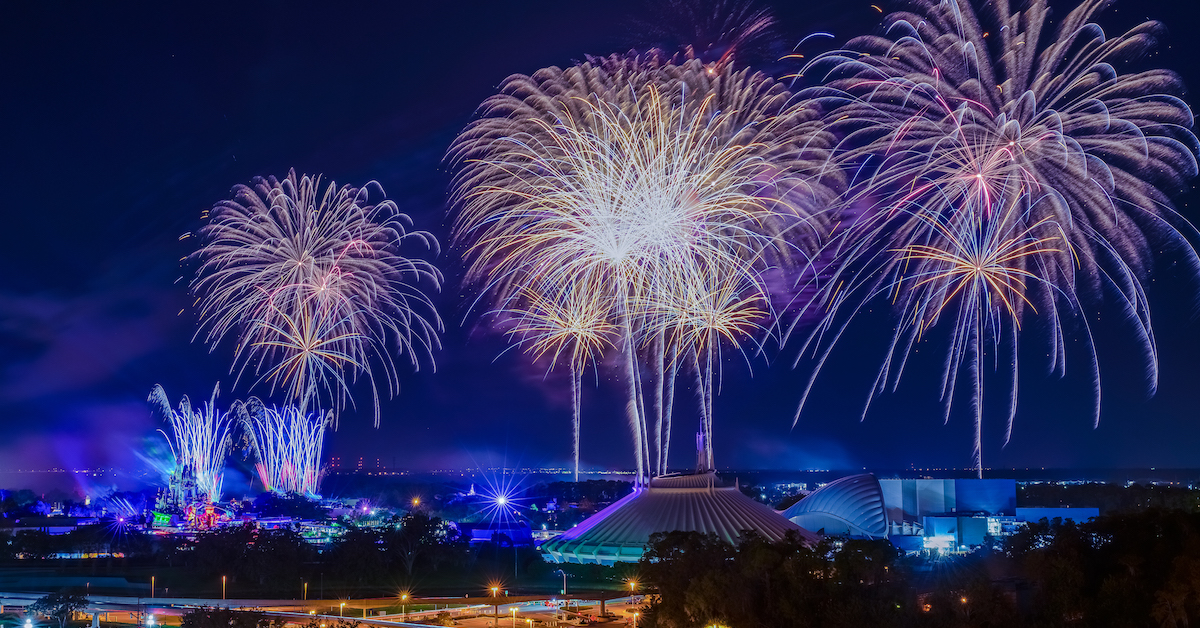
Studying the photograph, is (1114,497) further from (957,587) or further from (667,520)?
(957,587)

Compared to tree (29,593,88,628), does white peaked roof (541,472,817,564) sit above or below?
above

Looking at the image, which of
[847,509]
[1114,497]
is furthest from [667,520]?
[1114,497]

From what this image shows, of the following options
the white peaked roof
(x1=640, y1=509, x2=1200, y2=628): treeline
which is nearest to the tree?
the white peaked roof

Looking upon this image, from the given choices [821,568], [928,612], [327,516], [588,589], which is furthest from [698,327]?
[327,516]

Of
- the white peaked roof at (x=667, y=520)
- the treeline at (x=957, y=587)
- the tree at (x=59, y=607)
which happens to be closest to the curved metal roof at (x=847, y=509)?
the white peaked roof at (x=667, y=520)

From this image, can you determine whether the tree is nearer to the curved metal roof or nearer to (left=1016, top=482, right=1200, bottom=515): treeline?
the curved metal roof

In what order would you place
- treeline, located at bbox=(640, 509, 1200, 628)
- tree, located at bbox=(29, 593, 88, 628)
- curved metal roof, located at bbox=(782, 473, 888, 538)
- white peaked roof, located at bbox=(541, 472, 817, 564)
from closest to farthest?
treeline, located at bbox=(640, 509, 1200, 628) → tree, located at bbox=(29, 593, 88, 628) → white peaked roof, located at bbox=(541, 472, 817, 564) → curved metal roof, located at bbox=(782, 473, 888, 538)

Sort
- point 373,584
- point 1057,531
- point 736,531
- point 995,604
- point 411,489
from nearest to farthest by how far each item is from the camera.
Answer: point 995,604 < point 1057,531 < point 736,531 < point 373,584 < point 411,489

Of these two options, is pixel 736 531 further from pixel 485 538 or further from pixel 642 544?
pixel 485 538
